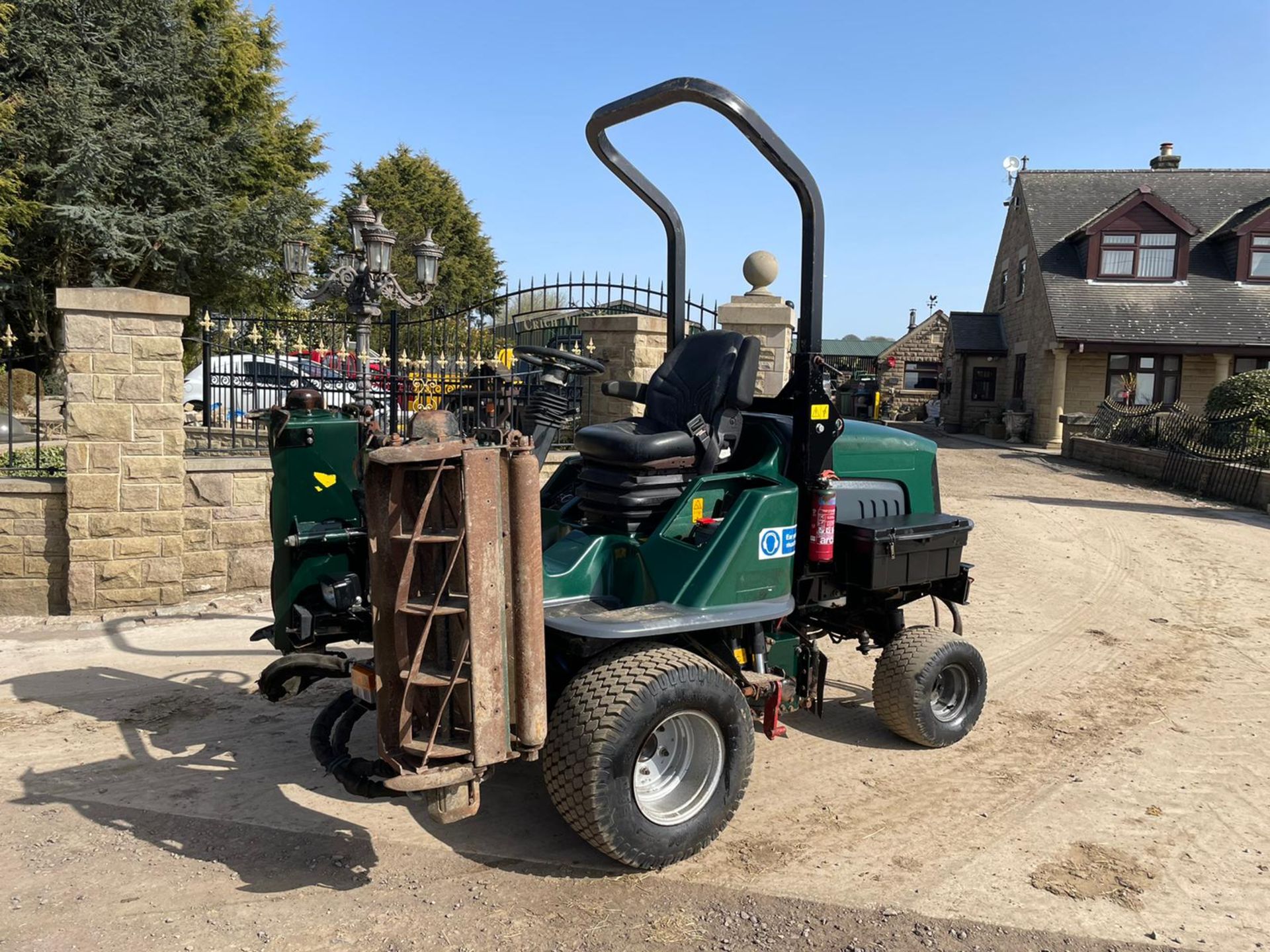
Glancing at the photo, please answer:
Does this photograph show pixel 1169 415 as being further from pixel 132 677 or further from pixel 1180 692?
pixel 132 677

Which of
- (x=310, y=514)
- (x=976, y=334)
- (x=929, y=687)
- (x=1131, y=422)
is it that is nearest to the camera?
(x=310, y=514)

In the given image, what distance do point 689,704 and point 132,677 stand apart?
140 inches

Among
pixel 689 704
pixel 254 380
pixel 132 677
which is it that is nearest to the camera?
pixel 689 704

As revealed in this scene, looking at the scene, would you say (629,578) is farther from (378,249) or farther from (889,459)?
(378,249)

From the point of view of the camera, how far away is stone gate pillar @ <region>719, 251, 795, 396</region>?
8789 millimetres

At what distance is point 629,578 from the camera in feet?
12.5

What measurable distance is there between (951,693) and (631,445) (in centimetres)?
216

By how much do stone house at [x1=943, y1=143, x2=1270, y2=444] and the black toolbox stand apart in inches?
777

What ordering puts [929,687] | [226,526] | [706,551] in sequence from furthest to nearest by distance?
[226,526] < [929,687] < [706,551]

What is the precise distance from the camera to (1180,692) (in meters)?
5.39

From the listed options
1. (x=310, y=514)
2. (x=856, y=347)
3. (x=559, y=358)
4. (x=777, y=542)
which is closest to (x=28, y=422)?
(x=310, y=514)

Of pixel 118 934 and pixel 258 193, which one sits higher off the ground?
pixel 258 193

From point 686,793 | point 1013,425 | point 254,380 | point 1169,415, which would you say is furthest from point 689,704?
point 1013,425

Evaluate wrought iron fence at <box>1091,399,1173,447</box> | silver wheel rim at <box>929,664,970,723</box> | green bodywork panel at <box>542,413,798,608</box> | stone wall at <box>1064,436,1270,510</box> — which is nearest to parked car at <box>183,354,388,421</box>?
green bodywork panel at <box>542,413,798,608</box>
